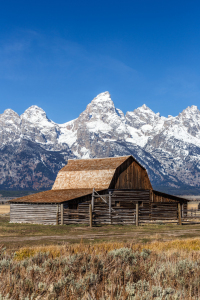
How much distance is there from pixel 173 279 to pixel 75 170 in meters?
38.3

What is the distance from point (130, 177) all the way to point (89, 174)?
4.77 meters

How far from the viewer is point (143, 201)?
43625mm

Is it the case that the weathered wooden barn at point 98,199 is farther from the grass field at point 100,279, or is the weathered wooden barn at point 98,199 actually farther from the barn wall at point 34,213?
the grass field at point 100,279

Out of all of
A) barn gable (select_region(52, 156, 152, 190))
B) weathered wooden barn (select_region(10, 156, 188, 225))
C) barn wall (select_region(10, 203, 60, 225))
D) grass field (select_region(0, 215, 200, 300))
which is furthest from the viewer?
barn gable (select_region(52, 156, 152, 190))

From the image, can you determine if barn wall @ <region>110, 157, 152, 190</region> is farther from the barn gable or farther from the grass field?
the grass field

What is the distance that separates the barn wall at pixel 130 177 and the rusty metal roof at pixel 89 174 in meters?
0.58

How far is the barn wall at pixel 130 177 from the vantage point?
4159 cm

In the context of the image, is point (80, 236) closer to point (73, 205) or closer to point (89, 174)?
point (73, 205)

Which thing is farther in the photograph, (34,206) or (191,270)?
(34,206)

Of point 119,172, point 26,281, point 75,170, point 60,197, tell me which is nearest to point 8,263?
point 26,281

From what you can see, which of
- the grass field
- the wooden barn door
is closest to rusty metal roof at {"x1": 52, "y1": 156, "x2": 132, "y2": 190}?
the wooden barn door

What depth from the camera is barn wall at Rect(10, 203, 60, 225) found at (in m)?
34.2

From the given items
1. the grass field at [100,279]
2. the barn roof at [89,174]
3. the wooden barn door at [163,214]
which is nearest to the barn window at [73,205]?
the barn roof at [89,174]

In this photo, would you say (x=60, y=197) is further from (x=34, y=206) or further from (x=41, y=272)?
(x=41, y=272)
